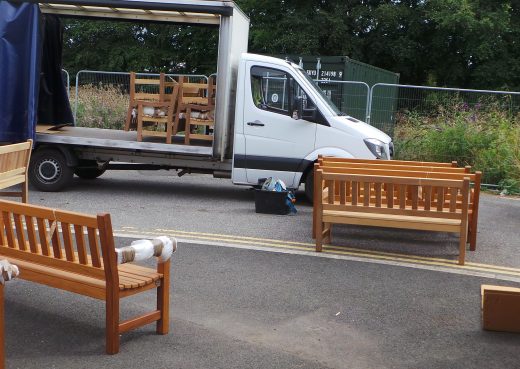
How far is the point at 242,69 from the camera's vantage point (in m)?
11.4

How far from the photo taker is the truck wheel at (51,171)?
12.0 m

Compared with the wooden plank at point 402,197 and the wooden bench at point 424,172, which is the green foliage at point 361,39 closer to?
the wooden bench at point 424,172

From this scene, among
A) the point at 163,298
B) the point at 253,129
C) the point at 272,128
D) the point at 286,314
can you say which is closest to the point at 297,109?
the point at 272,128

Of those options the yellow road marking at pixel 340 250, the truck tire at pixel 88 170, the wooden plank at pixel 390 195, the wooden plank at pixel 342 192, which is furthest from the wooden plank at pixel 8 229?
the truck tire at pixel 88 170

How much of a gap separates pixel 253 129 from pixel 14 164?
162 inches

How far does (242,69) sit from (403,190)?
4411 millimetres

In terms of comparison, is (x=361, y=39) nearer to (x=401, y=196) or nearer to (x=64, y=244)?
(x=401, y=196)

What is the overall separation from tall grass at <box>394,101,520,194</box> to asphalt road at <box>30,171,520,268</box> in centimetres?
96

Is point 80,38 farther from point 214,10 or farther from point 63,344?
point 63,344

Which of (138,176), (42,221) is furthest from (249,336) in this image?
(138,176)

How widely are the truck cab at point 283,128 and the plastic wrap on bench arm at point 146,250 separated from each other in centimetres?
618

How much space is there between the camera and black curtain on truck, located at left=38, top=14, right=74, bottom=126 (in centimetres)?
1355

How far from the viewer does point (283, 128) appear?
11266mm

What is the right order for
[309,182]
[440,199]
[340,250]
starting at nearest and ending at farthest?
[440,199], [340,250], [309,182]
